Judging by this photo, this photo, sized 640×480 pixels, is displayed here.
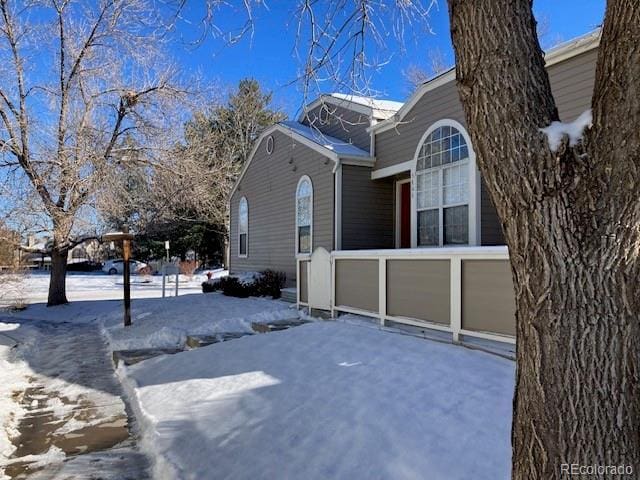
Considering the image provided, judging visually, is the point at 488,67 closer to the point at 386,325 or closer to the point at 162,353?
the point at 386,325

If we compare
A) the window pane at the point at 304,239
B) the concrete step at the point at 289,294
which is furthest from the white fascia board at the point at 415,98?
the concrete step at the point at 289,294

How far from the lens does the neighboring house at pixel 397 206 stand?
6.02m

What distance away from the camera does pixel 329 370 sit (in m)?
5.16

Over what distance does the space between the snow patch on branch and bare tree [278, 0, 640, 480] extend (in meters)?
0.01

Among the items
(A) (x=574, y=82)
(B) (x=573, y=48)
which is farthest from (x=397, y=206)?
(B) (x=573, y=48)

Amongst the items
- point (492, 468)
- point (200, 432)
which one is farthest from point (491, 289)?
point (200, 432)

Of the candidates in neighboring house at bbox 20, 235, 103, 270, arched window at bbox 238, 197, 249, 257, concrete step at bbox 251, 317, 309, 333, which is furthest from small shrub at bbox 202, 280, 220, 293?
concrete step at bbox 251, 317, 309, 333

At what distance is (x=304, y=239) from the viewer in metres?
13.0

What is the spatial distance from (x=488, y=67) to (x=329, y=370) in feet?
12.6

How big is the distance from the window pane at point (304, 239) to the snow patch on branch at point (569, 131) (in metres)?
10.9

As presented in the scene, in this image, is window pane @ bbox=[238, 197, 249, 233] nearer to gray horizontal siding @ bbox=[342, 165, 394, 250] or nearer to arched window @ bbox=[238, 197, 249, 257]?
arched window @ bbox=[238, 197, 249, 257]

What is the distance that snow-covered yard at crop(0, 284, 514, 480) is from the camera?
10.8 feet

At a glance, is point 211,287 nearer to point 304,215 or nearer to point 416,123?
point 304,215

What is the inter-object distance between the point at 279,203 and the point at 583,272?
1300 centimetres
